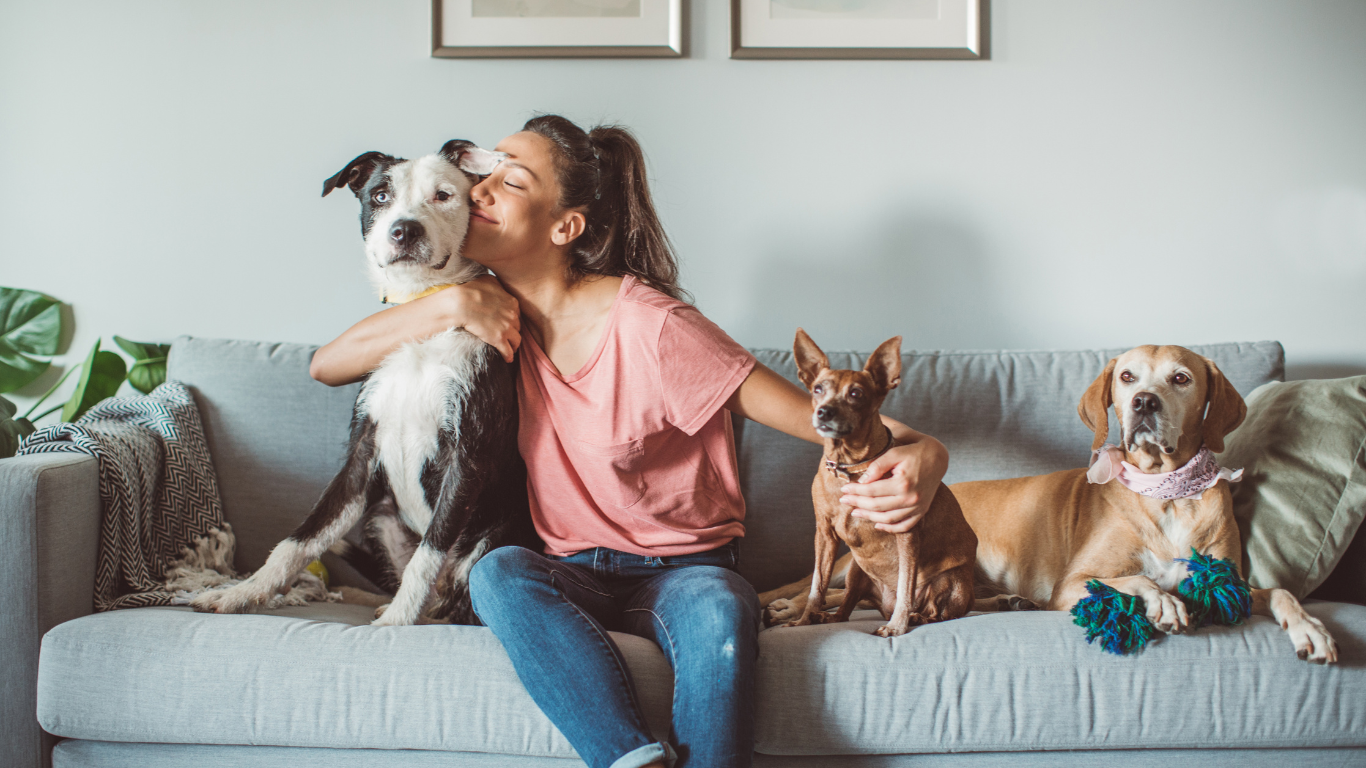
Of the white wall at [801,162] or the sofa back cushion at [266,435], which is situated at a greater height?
the white wall at [801,162]

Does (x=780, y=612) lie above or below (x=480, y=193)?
below

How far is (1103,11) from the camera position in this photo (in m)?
2.15

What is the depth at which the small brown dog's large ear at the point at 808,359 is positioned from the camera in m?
1.41

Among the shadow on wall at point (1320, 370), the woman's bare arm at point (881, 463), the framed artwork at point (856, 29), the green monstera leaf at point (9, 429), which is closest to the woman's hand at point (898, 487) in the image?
the woman's bare arm at point (881, 463)

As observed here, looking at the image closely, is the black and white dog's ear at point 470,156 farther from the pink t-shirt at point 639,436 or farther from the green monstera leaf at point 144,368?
the green monstera leaf at point 144,368

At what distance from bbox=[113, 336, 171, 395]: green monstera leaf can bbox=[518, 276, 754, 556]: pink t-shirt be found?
1.23 m

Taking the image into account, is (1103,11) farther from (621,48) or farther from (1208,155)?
(621,48)

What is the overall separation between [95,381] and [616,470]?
1.57m

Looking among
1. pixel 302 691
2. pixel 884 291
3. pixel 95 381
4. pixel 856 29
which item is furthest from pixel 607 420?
pixel 95 381

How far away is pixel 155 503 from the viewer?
1.62 meters

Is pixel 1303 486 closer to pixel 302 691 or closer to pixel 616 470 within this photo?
pixel 616 470

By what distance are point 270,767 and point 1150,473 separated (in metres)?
1.61

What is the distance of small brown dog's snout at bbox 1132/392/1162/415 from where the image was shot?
4.58 feet

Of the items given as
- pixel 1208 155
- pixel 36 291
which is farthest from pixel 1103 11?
pixel 36 291
